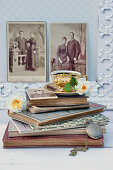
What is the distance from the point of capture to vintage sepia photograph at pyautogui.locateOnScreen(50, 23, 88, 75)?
5.47 ft

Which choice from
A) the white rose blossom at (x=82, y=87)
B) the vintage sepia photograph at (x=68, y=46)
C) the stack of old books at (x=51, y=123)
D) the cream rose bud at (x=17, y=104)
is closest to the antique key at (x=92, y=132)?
the stack of old books at (x=51, y=123)

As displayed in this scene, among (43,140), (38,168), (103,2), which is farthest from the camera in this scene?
(103,2)

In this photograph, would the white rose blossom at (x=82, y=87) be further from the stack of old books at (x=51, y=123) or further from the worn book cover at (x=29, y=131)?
the worn book cover at (x=29, y=131)

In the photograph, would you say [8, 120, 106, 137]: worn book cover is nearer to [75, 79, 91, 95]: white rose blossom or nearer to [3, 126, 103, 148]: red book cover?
[3, 126, 103, 148]: red book cover

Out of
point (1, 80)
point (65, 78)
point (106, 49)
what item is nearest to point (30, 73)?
point (1, 80)

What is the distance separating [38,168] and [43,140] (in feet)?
0.50

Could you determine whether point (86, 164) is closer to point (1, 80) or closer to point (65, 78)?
point (65, 78)

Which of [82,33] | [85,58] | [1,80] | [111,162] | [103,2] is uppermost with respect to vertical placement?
[103,2]

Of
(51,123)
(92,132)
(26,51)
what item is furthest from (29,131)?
(26,51)

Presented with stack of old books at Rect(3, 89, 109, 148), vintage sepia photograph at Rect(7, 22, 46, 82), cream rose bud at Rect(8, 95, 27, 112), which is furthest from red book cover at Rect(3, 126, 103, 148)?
vintage sepia photograph at Rect(7, 22, 46, 82)

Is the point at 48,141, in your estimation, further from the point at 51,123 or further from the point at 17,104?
the point at 17,104

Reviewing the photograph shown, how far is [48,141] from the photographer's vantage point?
3.01ft

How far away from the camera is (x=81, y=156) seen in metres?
0.86

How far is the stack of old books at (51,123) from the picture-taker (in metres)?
0.90
